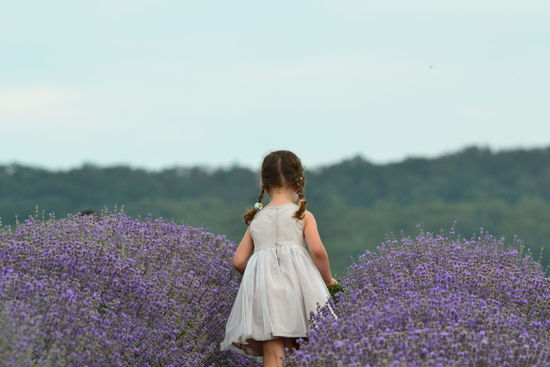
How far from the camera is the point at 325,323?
4.52 m

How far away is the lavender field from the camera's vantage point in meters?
3.85

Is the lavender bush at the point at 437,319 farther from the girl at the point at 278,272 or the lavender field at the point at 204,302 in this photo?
the girl at the point at 278,272

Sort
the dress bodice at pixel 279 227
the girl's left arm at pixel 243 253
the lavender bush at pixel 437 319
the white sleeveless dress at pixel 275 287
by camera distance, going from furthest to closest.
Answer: the girl's left arm at pixel 243 253, the dress bodice at pixel 279 227, the white sleeveless dress at pixel 275 287, the lavender bush at pixel 437 319

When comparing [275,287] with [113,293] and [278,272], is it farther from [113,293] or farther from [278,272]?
[113,293]

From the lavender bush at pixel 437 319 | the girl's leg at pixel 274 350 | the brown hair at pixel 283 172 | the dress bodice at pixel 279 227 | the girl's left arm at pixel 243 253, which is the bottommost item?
the girl's leg at pixel 274 350

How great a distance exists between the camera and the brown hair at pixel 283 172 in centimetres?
548

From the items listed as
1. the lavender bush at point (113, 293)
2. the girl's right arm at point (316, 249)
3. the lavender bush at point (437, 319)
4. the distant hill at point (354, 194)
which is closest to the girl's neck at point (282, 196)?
the girl's right arm at point (316, 249)

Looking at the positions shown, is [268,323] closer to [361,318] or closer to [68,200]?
[361,318]

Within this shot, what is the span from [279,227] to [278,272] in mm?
309

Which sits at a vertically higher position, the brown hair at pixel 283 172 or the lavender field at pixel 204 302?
the brown hair at pixel 283 172

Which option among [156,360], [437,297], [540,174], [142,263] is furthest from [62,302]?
[540,174]

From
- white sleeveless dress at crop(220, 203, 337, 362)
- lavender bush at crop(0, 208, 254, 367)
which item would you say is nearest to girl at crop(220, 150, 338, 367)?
white sleeveless dress at crop(220, 203, 337, 362)

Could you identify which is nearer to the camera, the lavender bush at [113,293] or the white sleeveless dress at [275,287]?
the lavender bush at [113,293]

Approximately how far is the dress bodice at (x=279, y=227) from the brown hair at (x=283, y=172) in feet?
0.22
